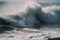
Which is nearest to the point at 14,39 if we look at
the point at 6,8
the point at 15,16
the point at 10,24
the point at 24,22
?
the point at 10,24

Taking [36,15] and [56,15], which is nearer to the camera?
[36,15]

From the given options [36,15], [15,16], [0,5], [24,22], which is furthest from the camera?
[0,5]

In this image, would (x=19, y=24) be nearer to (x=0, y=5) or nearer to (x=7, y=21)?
(x=7, y=21)

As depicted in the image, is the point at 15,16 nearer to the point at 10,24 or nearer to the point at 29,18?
the point at 29,18

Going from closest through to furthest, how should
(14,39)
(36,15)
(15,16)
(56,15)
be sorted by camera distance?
(14,39)
(15,16)
(36,15)
(56,15)

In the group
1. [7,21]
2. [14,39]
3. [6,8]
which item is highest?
[6,8]

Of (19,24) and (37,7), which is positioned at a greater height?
(37,7)
